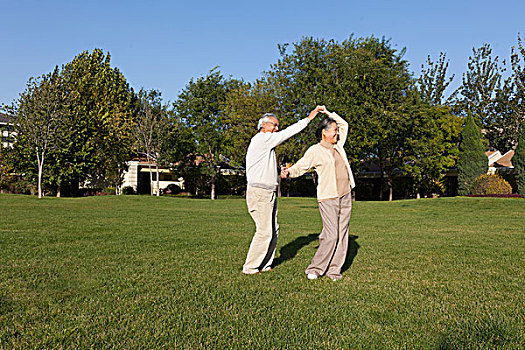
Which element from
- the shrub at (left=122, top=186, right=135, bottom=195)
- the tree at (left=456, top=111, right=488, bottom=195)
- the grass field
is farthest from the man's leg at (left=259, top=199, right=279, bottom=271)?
the shrub at (left=122, top=186, right=135, bottom=195)

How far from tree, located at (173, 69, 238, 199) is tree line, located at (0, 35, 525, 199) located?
82mm

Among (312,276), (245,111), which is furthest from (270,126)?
(245,111)

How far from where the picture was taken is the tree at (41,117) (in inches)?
1134

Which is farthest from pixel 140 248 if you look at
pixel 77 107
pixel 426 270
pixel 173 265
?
pixel 77 107

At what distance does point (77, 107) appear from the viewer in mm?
32844

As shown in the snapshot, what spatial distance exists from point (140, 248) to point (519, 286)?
18.4 feet

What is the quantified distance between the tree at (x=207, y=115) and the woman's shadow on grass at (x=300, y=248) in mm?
25949

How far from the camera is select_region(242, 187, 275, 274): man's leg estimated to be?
541 centimetres

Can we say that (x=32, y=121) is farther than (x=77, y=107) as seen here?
No

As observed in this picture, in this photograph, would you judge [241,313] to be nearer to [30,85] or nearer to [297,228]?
[297,228]

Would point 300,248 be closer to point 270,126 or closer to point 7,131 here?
point 270,126

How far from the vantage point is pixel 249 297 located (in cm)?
440

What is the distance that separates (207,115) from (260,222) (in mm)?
30892

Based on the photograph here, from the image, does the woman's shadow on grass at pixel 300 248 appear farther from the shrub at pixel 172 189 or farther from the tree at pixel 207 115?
the shrub at pixel 172 189
